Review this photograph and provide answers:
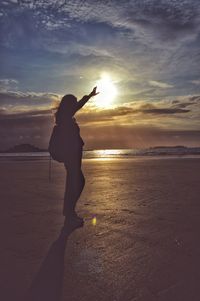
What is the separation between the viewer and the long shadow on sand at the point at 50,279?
10.3 ft

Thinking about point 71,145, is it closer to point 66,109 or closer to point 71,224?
point 66,109

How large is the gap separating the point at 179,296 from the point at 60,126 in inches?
142

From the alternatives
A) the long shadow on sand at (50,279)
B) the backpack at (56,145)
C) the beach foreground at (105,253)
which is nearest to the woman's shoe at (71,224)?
the beach foreground at (105,253)

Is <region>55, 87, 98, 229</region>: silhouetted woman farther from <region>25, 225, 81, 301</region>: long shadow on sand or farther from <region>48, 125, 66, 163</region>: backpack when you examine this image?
<region>25, 225, 81, 301</region>: long shadow on sand

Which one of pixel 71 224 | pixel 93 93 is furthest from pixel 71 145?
pixel 71 224

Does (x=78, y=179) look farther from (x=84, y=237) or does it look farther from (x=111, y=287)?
(x=111, y=287)

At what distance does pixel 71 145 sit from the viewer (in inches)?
227

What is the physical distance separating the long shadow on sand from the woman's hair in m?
2.34

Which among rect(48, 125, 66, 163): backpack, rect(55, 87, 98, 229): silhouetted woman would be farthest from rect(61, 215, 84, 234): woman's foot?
rect(48, 125, 66, 163): backpack

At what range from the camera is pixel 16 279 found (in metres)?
3.49

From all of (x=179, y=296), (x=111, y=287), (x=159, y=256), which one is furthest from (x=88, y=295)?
(x=159, y=256)

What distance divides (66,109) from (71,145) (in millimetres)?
669

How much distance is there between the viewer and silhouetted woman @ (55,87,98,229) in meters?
5.76

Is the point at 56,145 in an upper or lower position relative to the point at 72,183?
upper
